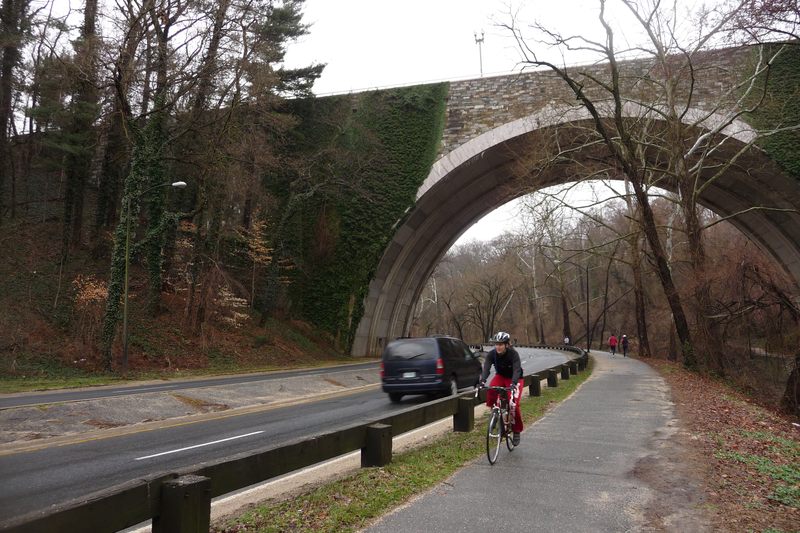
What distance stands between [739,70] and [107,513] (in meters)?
30.2

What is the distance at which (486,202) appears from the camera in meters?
37.3

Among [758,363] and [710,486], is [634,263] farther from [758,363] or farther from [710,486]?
[710,486]

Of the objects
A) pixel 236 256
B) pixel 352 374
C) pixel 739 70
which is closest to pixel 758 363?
pixel 739 70

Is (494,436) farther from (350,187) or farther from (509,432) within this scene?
(350,187)

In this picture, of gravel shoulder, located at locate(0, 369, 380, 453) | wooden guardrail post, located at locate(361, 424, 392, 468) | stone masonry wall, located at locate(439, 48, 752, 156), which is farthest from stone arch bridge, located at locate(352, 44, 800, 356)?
wooden guardrail post, located at locate(361, 424, 392, 468)

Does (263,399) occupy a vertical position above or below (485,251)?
below

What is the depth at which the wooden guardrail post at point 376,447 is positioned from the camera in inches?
259

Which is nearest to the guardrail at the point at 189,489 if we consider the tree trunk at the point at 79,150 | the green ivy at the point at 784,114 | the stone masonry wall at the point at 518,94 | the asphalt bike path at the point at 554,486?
the asphalt bike path at the point at 554,486

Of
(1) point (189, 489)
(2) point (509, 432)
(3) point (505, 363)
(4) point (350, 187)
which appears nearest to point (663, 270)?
(3) point (505, 363)

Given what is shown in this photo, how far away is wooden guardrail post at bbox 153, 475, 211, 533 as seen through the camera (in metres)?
3.80

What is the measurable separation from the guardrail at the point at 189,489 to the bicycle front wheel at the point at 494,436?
1194 millimetres

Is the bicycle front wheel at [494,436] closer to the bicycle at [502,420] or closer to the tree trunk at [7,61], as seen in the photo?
the bicycle at [502,420]

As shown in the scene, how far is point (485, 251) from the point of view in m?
88.1

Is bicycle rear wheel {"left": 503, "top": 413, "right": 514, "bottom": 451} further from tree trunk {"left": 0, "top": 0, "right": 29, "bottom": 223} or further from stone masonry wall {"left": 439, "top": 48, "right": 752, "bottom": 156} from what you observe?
tree trunk {"left": 0, "top": 0, "right": 29, "bottom": 223}
